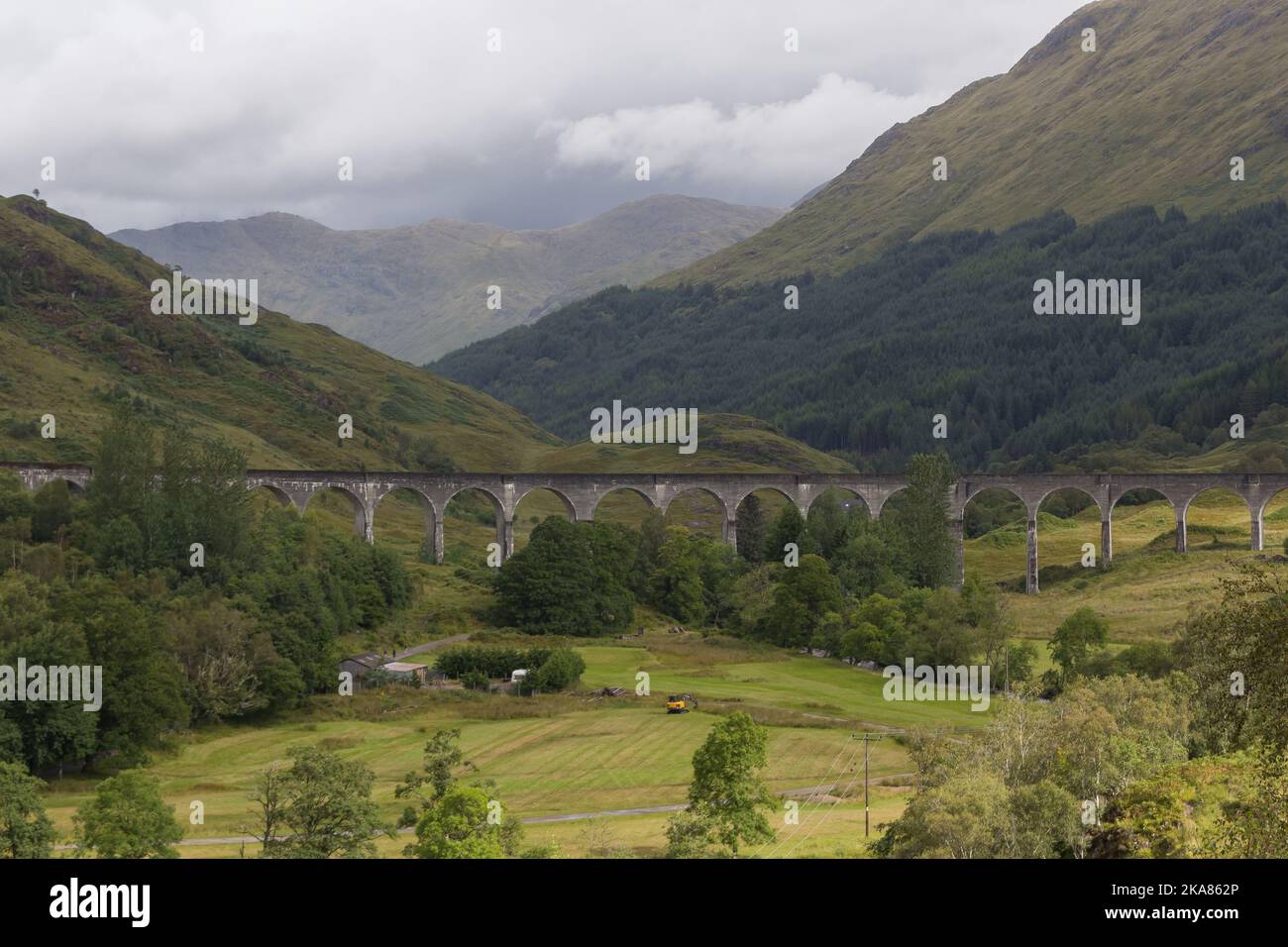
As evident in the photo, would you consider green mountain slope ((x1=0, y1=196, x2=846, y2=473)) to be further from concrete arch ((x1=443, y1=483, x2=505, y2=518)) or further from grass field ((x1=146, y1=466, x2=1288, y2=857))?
grass field ((x1=146, y1=466, x2=1288, y2=857))

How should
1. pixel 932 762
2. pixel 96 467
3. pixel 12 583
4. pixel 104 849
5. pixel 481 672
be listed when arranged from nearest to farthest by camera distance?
pixel 104 849, pixel 932 762, pixel 12 583, pixel 481 672, pixel 96 467

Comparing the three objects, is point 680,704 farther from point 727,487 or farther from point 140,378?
point 140,378

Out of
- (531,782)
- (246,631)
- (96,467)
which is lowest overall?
(531,782)

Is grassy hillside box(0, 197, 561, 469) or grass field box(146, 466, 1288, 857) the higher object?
grassy hillside box(0, 197, 561, 469)

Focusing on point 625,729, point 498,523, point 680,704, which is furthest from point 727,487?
point 625,729

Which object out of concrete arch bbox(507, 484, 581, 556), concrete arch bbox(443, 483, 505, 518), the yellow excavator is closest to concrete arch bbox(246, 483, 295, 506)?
concrete arch bbox(443, 483, 505, 518)
